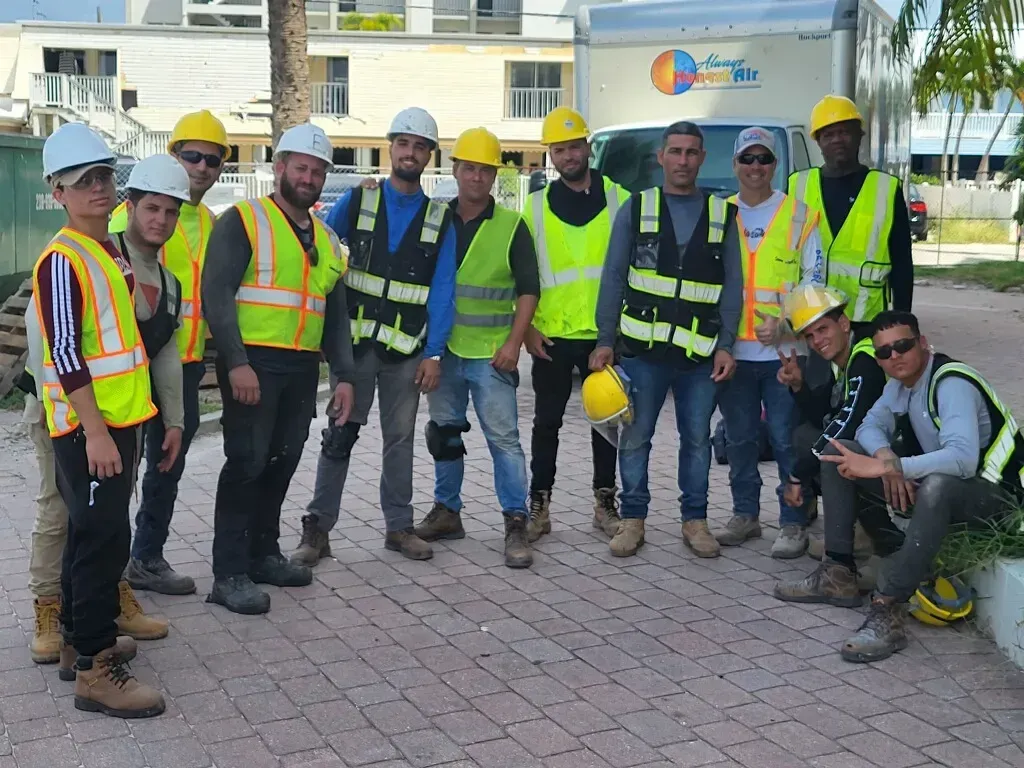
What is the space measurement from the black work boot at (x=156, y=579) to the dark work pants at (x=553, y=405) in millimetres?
1920

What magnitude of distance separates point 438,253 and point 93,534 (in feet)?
7.53

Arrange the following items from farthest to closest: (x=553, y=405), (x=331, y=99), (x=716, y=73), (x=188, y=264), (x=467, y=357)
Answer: (x=331, y=99)
(x=716, y=73)
(x=553, y=405)
(x=467, y=357)
(x=188, y=264)

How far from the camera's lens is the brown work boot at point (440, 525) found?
6488 millimetres

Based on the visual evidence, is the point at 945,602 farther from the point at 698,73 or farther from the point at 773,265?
the point at 698,73

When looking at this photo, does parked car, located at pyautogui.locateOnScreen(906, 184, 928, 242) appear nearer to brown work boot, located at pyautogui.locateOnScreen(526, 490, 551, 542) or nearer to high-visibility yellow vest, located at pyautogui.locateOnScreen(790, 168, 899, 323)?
high-visibility yellow vest, located at pyautogui.locateOnScreen(790, 168, 899, 323)

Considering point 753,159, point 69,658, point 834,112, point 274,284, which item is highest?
point 834,112

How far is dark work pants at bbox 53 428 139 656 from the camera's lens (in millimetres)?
4336

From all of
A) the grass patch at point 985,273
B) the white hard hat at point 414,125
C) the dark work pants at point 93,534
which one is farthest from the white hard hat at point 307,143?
the grass patch at point 985,273

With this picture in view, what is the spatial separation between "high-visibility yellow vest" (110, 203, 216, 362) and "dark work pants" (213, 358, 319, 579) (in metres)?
0.19

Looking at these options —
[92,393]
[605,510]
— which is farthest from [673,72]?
[92,393]

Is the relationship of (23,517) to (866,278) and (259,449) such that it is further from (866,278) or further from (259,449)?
(866,278)

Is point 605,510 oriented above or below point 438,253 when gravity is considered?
below

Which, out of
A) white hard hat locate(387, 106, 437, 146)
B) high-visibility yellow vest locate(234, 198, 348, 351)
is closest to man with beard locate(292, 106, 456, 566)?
white hard hat locate(387, 106, 437, 146)

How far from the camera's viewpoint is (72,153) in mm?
4301
